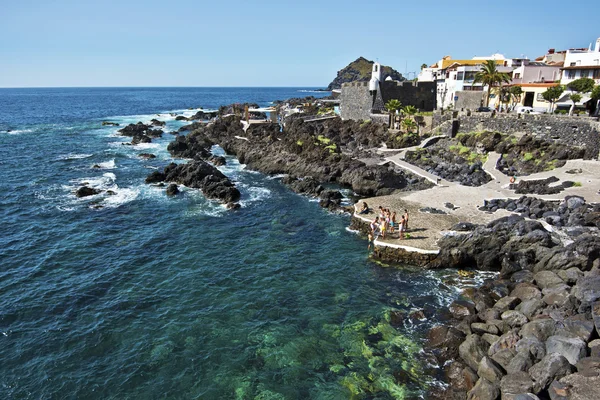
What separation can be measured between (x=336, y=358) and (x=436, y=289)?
9.16 m

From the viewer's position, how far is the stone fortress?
75.7 metres

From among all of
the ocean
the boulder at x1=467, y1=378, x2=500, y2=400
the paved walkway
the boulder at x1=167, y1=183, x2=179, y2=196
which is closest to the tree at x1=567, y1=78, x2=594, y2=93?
the paved walkway

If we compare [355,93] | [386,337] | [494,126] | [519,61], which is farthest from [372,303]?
[519,61]

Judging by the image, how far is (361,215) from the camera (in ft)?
115

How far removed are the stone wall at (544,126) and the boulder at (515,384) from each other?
36.9 meters

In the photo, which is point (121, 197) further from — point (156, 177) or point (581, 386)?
point (581, 386)

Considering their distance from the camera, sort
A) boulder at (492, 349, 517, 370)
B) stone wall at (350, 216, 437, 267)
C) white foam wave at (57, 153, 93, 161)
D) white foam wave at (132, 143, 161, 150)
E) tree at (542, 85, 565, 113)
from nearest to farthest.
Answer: boulder at (492, 349, 517, 370) < stone wall at (350, 216, 437, 267) < tree at (542, 85, 565, 113) < white foam wave at (57, 153, 93, 161) < white foam wave at (132, 143, 161, 150)

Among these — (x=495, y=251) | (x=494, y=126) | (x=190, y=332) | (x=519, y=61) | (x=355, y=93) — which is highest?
(x=519, y=61)

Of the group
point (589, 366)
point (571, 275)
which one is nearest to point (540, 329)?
point (589, 366)

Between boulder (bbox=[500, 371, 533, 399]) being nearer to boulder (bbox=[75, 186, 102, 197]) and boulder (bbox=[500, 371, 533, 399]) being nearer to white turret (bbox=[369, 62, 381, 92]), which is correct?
boulder (bbox=[75, 186, 102, 197])

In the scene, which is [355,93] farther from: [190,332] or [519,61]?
[190,332]

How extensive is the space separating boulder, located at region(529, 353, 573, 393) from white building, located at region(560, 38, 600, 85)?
171 feet

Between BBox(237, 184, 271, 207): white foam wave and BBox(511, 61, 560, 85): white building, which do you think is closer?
BBox(237, 184, 271, 207): white foam wave

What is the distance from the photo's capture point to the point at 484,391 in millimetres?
16094
